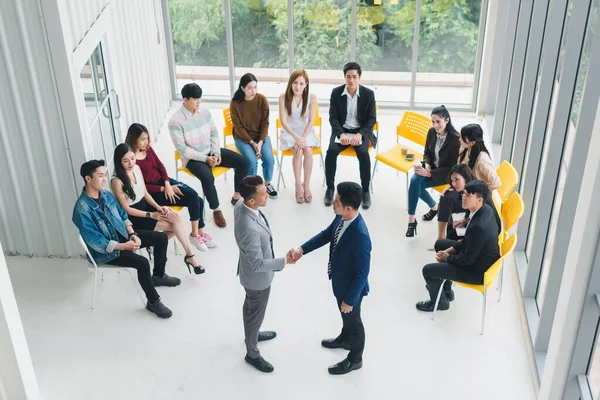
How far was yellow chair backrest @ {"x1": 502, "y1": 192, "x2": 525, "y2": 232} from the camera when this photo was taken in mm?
5387

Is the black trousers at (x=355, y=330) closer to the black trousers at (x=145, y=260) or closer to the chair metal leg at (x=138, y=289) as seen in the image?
the black trousers at (x=145, y=260)

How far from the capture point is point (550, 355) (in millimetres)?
4012

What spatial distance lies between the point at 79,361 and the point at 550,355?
349 centimetres

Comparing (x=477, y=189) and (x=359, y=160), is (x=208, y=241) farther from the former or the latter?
(x=477, y=189)

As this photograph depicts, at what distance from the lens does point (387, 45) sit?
935 cm

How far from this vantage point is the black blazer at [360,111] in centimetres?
730

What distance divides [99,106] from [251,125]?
1.63 metres

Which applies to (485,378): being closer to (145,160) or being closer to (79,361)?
(79,361)

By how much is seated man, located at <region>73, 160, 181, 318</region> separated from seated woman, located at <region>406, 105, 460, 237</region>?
255 centimetres

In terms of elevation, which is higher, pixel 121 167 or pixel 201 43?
pixel 201 43

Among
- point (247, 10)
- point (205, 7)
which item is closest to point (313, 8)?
point (247, 10)

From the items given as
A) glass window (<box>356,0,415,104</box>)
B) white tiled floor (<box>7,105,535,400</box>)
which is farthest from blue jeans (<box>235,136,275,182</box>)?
glass window (<box>356,0,415,104</box>)

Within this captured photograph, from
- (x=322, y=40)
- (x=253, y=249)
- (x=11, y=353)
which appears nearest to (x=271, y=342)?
(x=253, y=249)

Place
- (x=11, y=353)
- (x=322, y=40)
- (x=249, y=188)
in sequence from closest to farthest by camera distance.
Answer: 1. (x=11, y=353)
2. (x=249, y=188)
3. (x=322, y=40)
